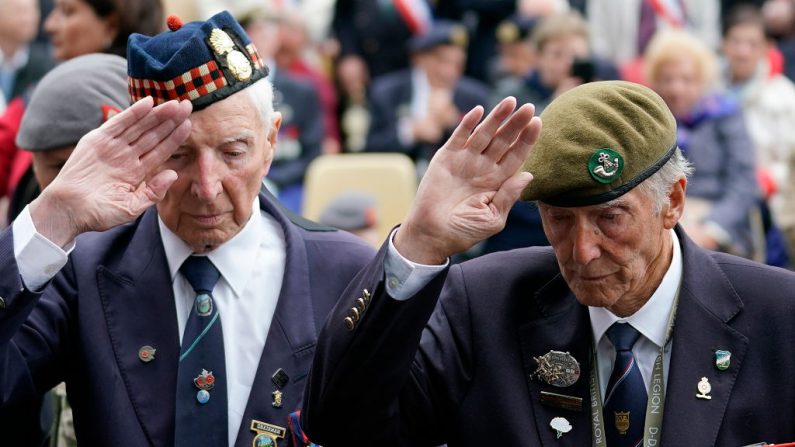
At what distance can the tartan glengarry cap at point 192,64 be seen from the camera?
13.5ft

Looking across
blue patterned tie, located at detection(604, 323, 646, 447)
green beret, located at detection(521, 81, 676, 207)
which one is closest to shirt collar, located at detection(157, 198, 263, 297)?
green beret, located at detection(521, 81, 676, 207)

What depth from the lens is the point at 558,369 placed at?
3.98 meters

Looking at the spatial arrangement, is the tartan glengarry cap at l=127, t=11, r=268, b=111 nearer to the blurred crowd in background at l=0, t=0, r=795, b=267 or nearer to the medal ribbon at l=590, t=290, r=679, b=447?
the blurred crowd in background at l=0, t=0, r=795, b=267

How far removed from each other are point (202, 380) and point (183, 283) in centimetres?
34

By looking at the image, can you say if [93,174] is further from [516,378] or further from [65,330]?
[516,378]

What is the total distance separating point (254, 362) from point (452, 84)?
24.0 feet

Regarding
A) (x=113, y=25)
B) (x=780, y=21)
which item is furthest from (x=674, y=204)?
(x=780, y=21)

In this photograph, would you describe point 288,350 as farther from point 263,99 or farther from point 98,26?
point 98,26

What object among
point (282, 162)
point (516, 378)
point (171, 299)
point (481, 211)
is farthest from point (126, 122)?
point (282, 162)

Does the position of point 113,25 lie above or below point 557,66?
above

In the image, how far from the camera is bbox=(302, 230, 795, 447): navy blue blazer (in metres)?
3.71

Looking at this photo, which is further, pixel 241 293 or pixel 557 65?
pixel 557 65

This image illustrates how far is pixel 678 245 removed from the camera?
4.16 metres

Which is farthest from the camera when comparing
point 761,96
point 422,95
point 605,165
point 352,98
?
point 352,98
